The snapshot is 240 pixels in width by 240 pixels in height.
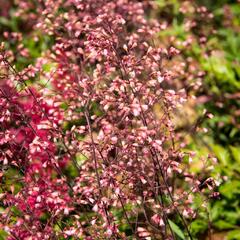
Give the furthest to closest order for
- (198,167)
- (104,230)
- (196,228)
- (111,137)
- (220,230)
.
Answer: (198,167)
(220,230)
(196,228)
(104,230)
(111,137)

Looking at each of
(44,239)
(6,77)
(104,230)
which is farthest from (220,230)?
(6,77)

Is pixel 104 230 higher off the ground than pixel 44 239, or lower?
lower

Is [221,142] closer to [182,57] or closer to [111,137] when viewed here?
[182,57]

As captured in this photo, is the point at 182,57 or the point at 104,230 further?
the point at 182,57

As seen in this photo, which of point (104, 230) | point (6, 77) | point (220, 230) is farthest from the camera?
point (220, 230)

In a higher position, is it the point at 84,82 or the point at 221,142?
the point at 84,82

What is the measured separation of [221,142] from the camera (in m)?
5.43

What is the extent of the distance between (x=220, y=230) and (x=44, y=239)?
229cm

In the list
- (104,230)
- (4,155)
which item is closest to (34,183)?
(4,155)

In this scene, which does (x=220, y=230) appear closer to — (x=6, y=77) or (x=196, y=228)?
(x=196, y=228)

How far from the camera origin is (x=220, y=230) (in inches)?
179

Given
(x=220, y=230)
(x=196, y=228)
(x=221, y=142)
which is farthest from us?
(x=221, y=142)

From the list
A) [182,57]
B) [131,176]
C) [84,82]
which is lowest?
[182,57]

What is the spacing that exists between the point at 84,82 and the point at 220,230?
7.98ft
